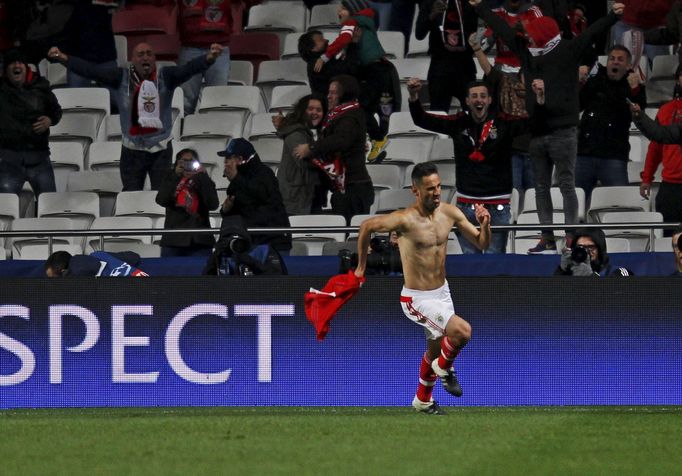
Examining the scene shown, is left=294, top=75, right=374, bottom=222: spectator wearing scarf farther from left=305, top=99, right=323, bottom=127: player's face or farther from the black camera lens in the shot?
the black camera lens

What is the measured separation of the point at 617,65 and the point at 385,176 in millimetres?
2840

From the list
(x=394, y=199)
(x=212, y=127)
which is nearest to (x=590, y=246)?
(x=394, y=199)

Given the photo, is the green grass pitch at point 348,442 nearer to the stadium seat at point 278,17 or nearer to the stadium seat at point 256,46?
the stadium seat at point 256,46

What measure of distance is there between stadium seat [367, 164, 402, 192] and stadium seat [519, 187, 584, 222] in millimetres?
1573

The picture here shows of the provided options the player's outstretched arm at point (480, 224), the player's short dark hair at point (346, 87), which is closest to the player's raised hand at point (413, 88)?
the player's short dark hair at point (346, 87)

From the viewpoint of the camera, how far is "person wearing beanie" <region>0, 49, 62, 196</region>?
16953mm

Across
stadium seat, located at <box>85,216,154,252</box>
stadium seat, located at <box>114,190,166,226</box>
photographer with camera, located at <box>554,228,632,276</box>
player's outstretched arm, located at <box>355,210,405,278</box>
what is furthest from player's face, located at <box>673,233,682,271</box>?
stadium seat, located at <box>114,190,166,226</box>

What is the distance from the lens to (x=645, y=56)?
17.6 meters

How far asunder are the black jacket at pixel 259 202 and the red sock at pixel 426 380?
3144mm

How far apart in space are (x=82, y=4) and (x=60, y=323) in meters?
6.84

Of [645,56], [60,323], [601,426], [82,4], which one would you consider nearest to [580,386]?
[601,426]

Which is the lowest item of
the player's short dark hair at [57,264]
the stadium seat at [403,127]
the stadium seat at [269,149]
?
the player's short dark hair at [57,264]

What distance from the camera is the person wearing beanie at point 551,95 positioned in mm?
14469

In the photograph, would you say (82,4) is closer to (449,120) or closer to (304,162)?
(304,162)
